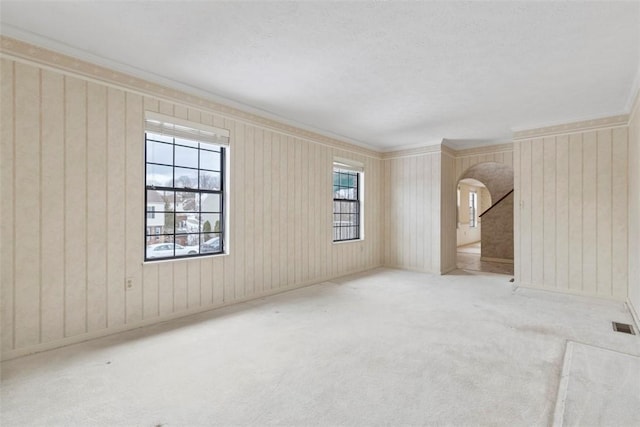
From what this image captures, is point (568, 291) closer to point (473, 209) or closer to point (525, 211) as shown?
point (525, 211)

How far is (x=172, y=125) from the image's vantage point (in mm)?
3455

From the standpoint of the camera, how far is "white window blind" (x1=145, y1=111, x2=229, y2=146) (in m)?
3.29

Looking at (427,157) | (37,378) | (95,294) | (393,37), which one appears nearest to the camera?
(37,378)

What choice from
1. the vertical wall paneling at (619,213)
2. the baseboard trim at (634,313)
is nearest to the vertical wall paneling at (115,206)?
the baseboard trim at (634,313)

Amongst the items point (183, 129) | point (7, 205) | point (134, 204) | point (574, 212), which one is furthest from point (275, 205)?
point (574, 212)

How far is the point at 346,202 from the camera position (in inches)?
240

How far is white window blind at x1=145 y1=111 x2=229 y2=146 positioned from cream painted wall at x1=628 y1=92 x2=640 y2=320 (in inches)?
187

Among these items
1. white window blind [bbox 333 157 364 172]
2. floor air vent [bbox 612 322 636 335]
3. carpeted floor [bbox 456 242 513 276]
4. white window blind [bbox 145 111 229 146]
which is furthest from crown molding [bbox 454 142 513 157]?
white window blind [bbox 145 111 229 146]

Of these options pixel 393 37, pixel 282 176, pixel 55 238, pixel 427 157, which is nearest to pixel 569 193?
pixel 427 157

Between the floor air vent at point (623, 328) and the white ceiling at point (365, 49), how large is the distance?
2666 millimetres

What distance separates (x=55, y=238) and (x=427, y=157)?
229 inches

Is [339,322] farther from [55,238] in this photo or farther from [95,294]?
[55,238]

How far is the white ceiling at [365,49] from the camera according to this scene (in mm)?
2195

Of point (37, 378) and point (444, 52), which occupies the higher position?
point (444, 52)
